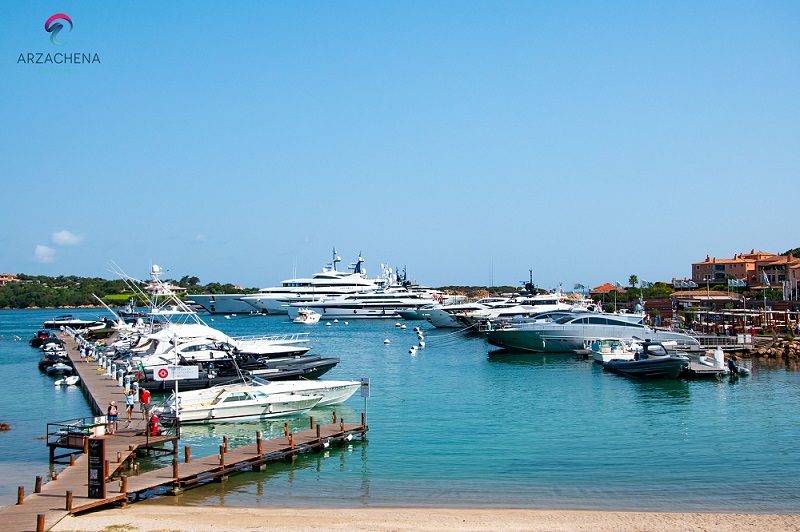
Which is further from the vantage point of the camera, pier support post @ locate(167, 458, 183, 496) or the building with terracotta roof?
the building with terracotta roof

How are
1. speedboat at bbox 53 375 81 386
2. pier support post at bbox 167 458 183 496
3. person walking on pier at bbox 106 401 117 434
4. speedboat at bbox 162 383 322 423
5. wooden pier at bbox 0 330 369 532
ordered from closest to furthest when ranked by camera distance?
wooden pier at bbox 0 330 369 532 → pier support post at bbox 167 458 183 496 → person walking on pier at bbox 106 401 117 434 → speedboat at bbox 162 383 322 423 → speedboat at bbox 53 375 81 386

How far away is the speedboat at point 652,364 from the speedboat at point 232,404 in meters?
20.3

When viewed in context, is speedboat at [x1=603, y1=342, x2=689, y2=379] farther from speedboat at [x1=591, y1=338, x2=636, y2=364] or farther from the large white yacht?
the large white yacht

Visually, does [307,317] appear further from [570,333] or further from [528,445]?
[528,445]

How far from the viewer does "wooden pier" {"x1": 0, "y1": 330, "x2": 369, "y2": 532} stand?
51.9 ft

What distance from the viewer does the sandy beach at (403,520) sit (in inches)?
627

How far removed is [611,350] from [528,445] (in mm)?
24664

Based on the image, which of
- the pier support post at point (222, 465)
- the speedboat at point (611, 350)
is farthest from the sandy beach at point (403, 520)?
the speedboat at point (611, 350)

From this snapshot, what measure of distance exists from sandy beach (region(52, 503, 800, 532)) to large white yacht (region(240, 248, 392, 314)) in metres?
104

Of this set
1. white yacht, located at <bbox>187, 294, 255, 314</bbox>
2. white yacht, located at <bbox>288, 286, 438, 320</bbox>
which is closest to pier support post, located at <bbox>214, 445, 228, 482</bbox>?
white yacht, located at <bbox>288, 286, 438, 320</bbox>

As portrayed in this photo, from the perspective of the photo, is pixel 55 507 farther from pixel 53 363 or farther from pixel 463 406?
pixel 53 363

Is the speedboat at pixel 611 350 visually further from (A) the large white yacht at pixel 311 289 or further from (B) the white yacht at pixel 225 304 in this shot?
(B) the white yacht at pixel 225 304

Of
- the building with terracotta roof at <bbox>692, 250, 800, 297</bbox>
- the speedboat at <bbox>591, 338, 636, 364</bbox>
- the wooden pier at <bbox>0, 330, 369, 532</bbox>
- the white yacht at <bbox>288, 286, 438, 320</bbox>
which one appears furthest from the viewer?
the white yacht at <bbox>288, 286, 438, 320</bbox>

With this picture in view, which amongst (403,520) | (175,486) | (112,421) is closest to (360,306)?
(112,421)
